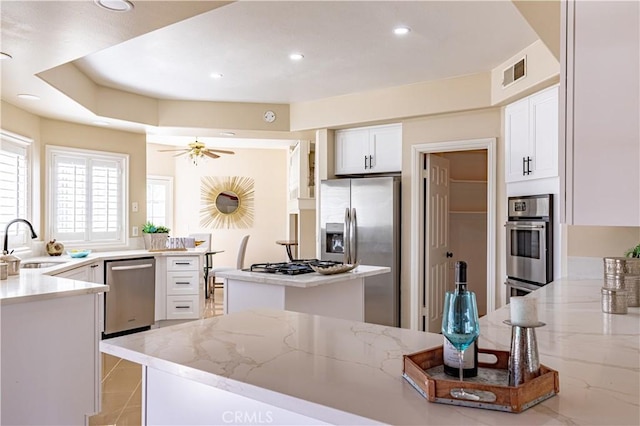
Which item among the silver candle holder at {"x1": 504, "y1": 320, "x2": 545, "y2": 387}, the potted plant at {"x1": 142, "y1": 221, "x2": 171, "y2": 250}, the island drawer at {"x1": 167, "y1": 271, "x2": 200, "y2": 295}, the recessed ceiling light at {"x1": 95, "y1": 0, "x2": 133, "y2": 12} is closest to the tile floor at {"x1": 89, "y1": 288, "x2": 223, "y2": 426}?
the island drawer at {"x1": 167, "y1": 271, "x2": 200, "y2": 295}

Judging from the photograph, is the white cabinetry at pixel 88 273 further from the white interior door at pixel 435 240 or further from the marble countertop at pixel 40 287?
the white interior door at pixel 435 240

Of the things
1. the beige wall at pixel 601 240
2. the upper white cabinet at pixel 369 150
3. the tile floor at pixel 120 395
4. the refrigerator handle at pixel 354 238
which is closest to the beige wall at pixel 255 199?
the upper white cabinet at pixel 369 150

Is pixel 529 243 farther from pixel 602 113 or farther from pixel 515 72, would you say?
pixel 602 113

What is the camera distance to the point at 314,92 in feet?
17.1

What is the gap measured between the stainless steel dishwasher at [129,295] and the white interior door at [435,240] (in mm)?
2992

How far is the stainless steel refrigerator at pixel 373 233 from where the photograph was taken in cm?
508

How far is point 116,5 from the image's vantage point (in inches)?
88.0

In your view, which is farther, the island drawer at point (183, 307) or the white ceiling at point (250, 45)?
the island drawer at point (183, 307)

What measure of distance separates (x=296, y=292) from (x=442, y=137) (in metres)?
2.53

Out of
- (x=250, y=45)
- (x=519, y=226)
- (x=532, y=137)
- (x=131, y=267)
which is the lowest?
(x=131, y=267)

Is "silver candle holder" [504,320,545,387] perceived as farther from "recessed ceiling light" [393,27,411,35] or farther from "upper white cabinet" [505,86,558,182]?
"upper white cabinet" [505,86,558,182]

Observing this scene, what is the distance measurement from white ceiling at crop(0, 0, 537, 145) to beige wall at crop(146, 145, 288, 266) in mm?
3256

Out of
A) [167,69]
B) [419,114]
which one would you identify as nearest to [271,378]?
[167,69]

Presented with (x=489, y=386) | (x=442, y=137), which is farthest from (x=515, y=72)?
(x=489, y=386)
